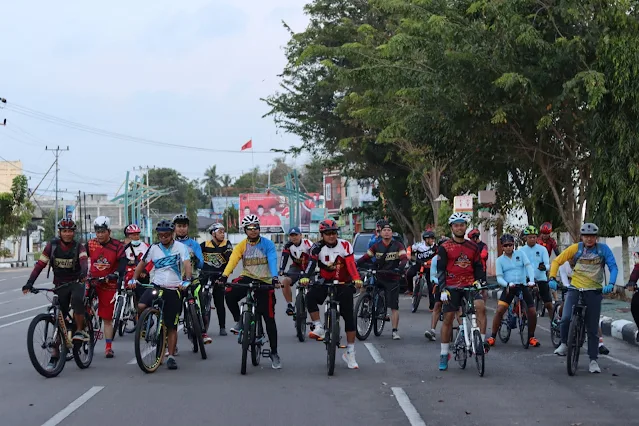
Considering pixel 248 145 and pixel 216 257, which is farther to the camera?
pixel 248 145

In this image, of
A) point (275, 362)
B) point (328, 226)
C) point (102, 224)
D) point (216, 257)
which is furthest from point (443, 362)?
point (216, 257)

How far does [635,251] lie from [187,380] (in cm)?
1523

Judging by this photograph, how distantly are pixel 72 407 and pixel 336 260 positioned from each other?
404 cm

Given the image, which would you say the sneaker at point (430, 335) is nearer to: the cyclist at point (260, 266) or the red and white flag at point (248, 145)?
the cyclist at point (260, 266)

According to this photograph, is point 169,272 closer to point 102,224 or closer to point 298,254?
point 102,224

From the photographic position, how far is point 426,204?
41.8 m

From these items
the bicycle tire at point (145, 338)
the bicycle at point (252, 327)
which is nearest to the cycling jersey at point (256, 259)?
the bicycle at point (252, 327)

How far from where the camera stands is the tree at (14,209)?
59250 millimetres

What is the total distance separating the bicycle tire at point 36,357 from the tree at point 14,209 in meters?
50.6

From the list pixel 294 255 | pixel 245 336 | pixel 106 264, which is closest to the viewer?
pixel 245 336

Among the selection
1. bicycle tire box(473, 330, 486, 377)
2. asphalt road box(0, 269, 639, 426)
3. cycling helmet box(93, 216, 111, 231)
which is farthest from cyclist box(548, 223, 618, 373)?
cycling helmet box(93, 216, 111, 231)

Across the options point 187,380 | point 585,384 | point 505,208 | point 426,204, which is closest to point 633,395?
point 585,384

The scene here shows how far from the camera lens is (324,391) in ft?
32.8

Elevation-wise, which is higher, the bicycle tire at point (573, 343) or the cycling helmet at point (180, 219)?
the cycling helmet at point (180, 219)
